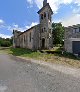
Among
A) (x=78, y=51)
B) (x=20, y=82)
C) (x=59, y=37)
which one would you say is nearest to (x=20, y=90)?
(x=20, y=82)

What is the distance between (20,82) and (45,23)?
103ft

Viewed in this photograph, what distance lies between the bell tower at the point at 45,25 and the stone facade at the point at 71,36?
839cm

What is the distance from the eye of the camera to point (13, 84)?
31.0 ft

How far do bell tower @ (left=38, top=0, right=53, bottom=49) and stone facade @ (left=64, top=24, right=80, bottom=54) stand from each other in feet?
27.5

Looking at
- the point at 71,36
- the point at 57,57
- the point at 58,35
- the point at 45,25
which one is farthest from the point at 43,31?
the point at 58,35

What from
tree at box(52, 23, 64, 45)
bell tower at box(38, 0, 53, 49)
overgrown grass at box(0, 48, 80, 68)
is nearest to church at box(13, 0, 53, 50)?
bell tower at box(38, 0, 53, 49)

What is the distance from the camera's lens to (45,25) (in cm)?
4031

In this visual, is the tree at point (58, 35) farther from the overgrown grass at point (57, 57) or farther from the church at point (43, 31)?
the overgrown grass at point (57, 57)

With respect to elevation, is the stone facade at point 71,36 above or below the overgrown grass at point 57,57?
above

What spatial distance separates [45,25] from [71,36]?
10112 millimetres

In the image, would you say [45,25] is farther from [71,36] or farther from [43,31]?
[71,36]

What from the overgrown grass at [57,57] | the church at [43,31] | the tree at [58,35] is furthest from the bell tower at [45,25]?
the tree at [58,35]

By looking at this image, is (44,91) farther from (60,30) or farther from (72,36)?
(60,30)

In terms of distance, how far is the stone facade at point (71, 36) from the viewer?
30.8 metres
